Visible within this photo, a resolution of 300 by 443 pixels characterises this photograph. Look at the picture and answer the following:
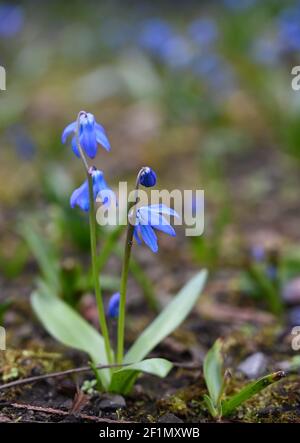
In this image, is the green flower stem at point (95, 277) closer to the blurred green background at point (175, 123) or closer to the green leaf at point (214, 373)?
the green leaf at point (214, 373)

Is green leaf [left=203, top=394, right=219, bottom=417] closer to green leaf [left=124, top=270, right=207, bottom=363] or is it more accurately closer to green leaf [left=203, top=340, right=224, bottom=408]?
green leaf [left=203, top=340, right=224, bottom=408]

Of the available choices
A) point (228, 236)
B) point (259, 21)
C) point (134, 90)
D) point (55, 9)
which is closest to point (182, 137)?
point (134, 90)

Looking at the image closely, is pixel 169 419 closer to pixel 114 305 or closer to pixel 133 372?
pixel 133 372

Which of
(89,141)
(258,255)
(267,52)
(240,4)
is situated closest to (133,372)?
(89,141)

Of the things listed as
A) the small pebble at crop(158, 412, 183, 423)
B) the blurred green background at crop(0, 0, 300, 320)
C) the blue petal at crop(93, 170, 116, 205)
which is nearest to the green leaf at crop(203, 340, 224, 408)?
the small pebble at crop(158, 412, 183, 423)

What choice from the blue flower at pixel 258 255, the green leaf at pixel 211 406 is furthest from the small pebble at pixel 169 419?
the blue flower at pixel 258 255
